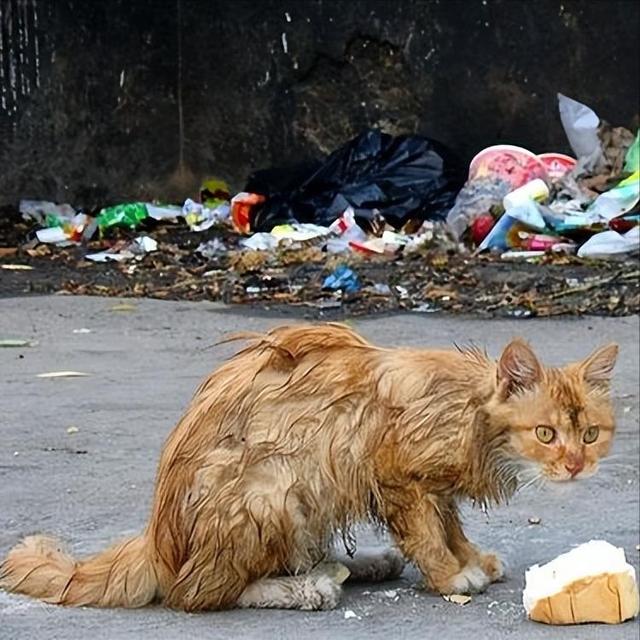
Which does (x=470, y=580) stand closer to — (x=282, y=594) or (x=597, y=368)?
(x=282, y=594)

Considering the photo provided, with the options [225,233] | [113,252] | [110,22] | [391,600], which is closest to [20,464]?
[391,600]

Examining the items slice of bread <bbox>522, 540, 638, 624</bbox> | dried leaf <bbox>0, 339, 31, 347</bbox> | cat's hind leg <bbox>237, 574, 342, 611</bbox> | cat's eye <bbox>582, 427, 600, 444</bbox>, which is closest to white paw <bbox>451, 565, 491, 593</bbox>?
slice of bread <bbox>522, 540, 638, 624</bbox>

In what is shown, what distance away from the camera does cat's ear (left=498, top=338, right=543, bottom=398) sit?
3.21 meters

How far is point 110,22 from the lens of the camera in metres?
11.0

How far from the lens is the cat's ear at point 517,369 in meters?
3.21

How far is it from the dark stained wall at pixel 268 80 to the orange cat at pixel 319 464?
7.46 m

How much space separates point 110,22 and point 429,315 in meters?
4.38

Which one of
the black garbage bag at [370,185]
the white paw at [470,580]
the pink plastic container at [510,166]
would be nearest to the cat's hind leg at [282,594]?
the white paw at [470,580]

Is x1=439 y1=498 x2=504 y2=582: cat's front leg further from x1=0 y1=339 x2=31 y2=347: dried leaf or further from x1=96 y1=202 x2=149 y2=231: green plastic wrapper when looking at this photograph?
x1=96 y1=202 x2=149 y2=231: green plastic wrapper

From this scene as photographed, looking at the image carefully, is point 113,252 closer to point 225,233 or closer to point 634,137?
point 225,233

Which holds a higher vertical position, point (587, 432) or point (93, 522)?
point (587, 432)

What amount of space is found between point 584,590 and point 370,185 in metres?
7.21

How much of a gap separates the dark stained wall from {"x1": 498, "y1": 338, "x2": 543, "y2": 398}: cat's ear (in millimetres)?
7695

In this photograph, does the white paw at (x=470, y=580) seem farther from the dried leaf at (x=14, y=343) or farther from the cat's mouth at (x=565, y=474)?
the dried leaf at (x=14, y=343)
